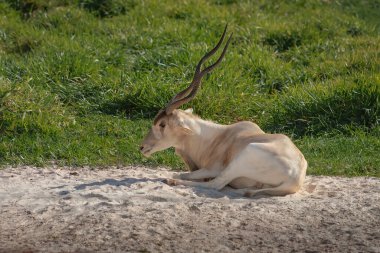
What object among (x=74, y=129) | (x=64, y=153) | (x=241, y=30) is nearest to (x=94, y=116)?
(x=74, y=129)

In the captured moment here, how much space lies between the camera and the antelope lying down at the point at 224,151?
7537mm

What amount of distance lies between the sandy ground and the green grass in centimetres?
125

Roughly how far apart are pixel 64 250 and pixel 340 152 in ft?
12.9

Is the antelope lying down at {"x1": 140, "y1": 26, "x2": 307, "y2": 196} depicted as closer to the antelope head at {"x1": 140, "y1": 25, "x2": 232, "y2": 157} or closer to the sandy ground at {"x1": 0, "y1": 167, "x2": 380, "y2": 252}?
the antelope head at {"x1": 140, "y1": 25, "x2": 232, "y2": 157}

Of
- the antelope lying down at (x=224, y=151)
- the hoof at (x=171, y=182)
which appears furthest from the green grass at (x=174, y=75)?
the hoof at (x=171, y=182)

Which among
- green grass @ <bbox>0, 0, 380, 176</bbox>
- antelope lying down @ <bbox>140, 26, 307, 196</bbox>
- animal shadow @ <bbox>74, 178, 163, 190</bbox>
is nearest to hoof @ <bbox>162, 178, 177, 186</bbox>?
antelope lying down @ <bbox>140, 26, 307, 196</bbox>

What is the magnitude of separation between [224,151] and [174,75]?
12.0ft

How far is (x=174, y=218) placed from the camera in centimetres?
687

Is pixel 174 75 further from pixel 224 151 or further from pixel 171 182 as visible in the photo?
pixel 171 182

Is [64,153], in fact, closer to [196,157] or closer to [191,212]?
[196,157]

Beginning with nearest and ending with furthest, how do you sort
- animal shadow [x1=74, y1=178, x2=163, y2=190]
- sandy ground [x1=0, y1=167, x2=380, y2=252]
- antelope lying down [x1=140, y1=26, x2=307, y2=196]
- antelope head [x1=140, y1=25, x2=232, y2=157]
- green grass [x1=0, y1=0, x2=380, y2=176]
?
sandy ground [x1=0, y1=167, x2=380, y2=252] < antelope lying down [x1=140, y1=26, x2=307, y2=196] < animal shadow [x1=74, y1=178, x2=163, y2=190] < antelope head [x1=140, y1=25, x2=232, y2=157] < green grass [x1=0, y1=0, x2=380, y2=176]

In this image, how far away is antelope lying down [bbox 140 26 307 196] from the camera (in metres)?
7.54

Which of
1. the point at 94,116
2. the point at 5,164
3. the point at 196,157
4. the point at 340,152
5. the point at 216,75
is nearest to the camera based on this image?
the point at 196,157

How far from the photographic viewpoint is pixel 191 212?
7004 mm
